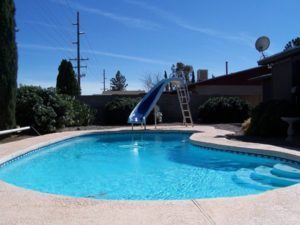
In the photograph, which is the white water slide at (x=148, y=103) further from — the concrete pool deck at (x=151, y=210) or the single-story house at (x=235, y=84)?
the concrete pool deck at (x=151, y=210)

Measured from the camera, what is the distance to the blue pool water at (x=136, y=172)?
23.0ft

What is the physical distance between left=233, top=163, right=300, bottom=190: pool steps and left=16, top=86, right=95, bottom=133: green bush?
9.68 meters

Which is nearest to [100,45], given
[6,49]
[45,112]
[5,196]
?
[45,112]

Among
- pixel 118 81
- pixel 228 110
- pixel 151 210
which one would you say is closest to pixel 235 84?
pixel 228 110

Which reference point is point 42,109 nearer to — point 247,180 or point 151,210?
point 247,180

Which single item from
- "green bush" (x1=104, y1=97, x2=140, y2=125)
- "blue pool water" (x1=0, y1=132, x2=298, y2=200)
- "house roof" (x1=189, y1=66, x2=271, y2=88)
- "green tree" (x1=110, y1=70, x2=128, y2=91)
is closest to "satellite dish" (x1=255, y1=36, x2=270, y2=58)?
"blue pool water" (x1=0, y1=132, x2=298, y2=200)

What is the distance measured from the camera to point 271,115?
12.0 meters

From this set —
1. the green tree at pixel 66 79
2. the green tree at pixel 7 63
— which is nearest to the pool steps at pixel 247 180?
the green tree at pixel 7 63

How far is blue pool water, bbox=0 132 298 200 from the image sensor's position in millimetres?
7008

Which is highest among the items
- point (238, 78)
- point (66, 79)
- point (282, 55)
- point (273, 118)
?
point (238, 78)

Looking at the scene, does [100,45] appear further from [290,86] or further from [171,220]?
[171,220]

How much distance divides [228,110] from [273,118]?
813 centimetres

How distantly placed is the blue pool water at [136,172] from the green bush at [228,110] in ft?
23.7

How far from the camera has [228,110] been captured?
20125 millimetres
